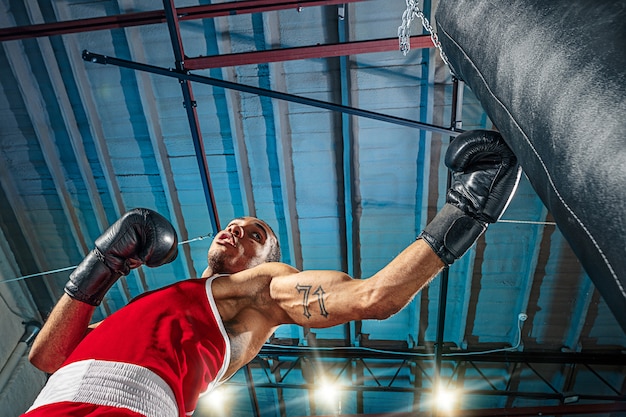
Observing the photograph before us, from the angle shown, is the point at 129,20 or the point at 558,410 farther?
the point at 558,410

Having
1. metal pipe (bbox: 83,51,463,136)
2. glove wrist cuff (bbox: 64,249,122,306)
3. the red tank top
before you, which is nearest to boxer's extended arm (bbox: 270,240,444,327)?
the red tank top

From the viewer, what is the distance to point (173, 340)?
2.09m

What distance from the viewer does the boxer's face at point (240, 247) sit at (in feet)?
10.4

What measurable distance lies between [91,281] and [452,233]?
2.20m

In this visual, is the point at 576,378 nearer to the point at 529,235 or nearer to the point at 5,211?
the point at 529,235

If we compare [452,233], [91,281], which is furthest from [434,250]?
[91,281]

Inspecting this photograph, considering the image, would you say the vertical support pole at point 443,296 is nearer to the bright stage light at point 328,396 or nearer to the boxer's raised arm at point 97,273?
the bright stage light at point 328,396

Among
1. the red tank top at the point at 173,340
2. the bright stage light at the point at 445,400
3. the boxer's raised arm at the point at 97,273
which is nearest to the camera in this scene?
the red tank top at the point at 173,340

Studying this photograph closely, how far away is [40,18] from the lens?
15.9ft

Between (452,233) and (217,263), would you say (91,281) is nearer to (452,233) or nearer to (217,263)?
(217,263)

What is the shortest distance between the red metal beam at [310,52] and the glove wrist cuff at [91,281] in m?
1.89

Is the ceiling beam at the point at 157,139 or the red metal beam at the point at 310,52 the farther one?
the ceiling beam at the point at 157,139

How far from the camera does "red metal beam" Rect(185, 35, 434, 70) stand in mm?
3676

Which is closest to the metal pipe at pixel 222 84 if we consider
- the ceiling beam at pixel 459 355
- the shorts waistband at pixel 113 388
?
the shorts waistband at pixel 113 388
